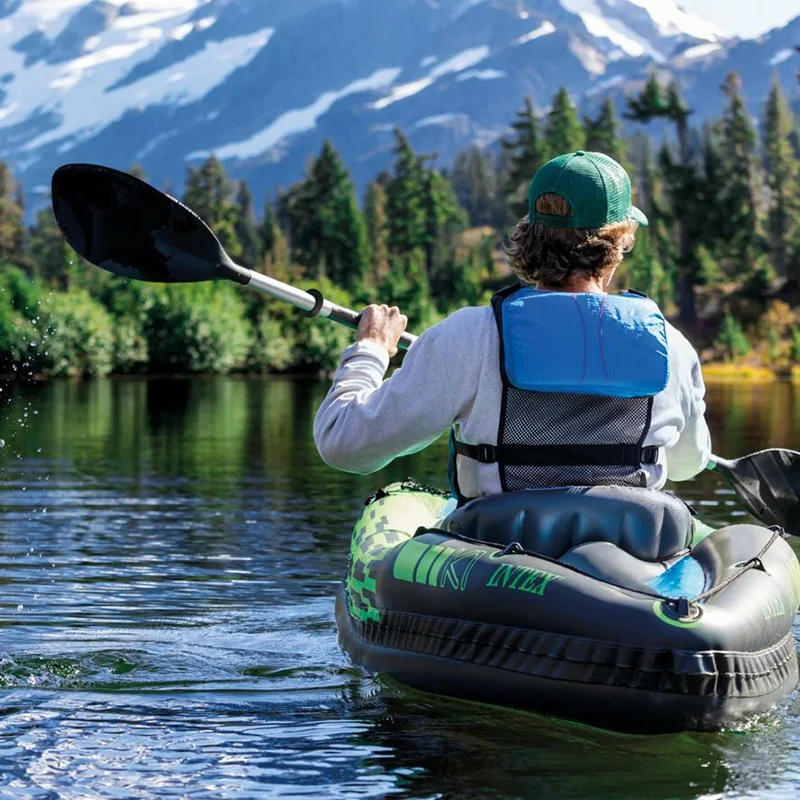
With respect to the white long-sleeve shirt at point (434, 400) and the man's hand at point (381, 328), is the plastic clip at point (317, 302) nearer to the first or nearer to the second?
the man's hand at point (381, 328)

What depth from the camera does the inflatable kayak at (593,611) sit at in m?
4.88

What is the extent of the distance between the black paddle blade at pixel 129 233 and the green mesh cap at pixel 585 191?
2.08 metres

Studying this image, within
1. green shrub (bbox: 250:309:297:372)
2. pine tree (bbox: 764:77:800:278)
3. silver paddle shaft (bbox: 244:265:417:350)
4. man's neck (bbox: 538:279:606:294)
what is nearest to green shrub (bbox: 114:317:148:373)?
green shrub (bbox: 250:309:297:372)

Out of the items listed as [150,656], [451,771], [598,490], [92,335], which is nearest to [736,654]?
[598,490]

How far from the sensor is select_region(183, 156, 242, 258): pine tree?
4048 inches

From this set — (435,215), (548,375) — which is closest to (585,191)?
(548,375)

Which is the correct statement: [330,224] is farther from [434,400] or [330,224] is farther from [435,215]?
[434,400]

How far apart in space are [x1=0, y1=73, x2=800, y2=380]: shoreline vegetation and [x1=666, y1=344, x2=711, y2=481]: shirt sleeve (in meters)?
44.1

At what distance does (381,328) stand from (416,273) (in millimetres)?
88262

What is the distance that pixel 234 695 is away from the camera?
600 cm

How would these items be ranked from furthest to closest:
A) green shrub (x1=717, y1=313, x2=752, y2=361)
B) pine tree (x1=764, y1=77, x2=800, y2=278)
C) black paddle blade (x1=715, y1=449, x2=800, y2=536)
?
pine tree (x1=764, y1=77, x2=800, y2=278) < green shrub (x1=717, y1=313, x2=752, y2=361) < black paddle blade (x1=715, y1=449, x2=800, y2=536)

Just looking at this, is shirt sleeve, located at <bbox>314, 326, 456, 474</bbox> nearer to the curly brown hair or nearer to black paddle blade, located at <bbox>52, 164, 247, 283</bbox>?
the curly brown hair

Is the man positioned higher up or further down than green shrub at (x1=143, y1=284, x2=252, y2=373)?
further down

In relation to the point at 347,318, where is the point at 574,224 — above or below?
above
